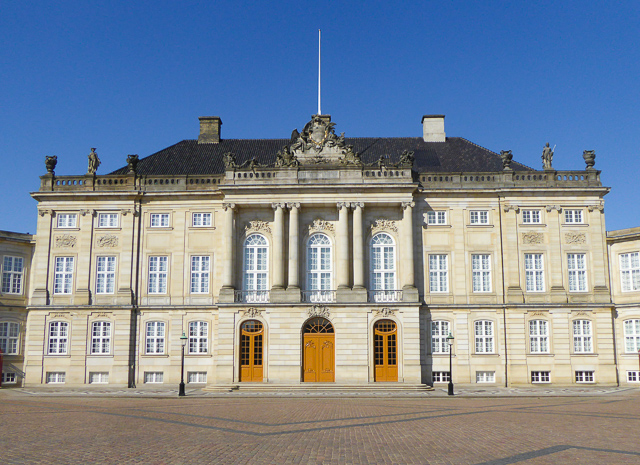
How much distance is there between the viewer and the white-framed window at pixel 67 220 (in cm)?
4334

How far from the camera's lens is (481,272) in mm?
42219

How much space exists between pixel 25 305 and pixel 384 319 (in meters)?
24.4

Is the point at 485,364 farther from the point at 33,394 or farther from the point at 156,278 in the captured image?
the point at 33,394

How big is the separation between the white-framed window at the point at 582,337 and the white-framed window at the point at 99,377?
100 ft

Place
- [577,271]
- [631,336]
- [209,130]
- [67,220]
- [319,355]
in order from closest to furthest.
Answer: [319,355] → [631,336] → [577,271] → [67,220] → [209,130]

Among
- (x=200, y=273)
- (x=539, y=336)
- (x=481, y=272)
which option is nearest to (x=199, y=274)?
(x=200, y=273)

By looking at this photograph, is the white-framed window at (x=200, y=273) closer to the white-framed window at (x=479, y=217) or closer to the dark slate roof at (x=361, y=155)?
the dark slate roof at (x=361, y=155)

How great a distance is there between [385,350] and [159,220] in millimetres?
17687

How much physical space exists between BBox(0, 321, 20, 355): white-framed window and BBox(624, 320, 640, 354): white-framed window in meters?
40.1

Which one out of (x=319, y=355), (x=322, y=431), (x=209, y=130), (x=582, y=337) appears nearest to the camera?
(x=322, y=431)

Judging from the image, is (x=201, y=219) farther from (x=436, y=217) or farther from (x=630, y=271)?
(x=630, y=271)

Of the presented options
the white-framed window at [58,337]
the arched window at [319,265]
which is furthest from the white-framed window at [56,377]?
the arched window at [319,265]

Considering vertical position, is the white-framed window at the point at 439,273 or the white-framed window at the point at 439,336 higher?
the white-framed window at the point at 439,273

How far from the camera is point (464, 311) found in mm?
41531
